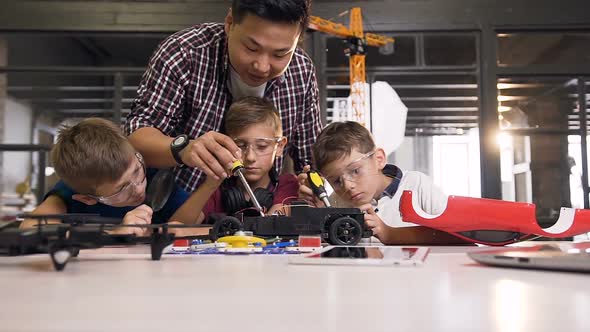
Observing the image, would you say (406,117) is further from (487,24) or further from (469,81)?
(487,24)

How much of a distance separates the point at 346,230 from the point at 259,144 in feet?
2.93

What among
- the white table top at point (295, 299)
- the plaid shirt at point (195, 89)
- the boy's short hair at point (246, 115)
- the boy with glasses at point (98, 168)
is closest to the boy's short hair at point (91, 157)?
the boy with glasses at point (98, 168)

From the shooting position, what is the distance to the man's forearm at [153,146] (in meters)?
1.33

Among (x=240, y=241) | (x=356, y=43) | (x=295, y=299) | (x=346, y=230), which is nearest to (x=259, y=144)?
(x=346, y=230)

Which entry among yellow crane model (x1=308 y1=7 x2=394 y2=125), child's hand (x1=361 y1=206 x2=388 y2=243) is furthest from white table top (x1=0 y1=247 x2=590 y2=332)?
yellow crane model (x1=308 y1=7 x2=394 y2=125)

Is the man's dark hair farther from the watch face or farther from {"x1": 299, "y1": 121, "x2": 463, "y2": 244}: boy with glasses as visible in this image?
{"x1": 299, "y1": 121, "x2": 463, "y2": 244}: boy with glasses

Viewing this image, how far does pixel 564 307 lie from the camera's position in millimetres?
265

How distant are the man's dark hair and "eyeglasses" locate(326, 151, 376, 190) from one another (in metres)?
0.53

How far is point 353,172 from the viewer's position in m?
1.77

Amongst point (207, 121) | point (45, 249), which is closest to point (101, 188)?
point (207, 121)

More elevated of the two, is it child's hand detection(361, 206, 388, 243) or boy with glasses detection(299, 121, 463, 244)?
boy with glasses detection(299, 121, 463, 244)

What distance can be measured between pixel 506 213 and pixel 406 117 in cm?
398

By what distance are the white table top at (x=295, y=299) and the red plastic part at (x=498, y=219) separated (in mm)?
441

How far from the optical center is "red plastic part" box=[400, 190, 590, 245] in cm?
88
